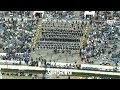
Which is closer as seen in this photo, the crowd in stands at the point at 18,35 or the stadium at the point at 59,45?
the stadium at the point at 59,45

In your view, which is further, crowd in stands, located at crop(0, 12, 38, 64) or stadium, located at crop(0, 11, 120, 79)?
crowd in stands, located at crop(0, 12, 38, 64)

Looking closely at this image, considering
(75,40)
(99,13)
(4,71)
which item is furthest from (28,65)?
(99,13)

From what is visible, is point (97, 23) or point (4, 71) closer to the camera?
point (4, 71)

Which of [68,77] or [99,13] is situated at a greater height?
[99,13]

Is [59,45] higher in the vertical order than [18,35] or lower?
lower
